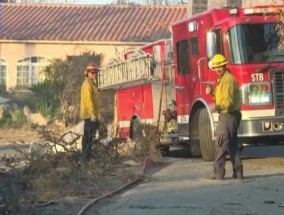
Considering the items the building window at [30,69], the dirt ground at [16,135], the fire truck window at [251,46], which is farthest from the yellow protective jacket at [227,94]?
the building window at [30,69]

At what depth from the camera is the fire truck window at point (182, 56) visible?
49.9ft

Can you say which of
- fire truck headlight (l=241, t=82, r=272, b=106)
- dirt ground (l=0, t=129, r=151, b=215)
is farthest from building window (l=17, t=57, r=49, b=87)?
fire truck headlight (l=241, t=82, r=272, b=106)

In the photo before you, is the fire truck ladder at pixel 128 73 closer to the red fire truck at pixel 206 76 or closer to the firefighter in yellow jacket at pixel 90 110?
the red fire truck at pixel 206 76

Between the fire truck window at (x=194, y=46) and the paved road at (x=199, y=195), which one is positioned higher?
the fire truck window at (x=194, y=46)

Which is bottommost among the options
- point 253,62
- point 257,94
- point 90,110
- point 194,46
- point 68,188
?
point 68,188

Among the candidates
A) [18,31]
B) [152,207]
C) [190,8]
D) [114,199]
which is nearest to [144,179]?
[114,199]

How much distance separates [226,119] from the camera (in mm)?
11531

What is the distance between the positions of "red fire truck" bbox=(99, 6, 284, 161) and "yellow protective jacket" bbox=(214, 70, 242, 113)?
1.55 m

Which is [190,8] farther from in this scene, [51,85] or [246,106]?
[246,106]

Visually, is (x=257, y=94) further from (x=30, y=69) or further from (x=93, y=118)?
(x=30, y=69)

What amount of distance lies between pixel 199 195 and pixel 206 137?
430 cm

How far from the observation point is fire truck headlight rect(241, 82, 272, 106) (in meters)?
13.1

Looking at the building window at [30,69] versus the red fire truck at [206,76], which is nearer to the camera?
the red fire truck at [206,76]

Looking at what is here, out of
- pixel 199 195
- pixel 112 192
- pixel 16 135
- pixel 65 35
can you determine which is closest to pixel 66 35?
→ pixel 65 35
